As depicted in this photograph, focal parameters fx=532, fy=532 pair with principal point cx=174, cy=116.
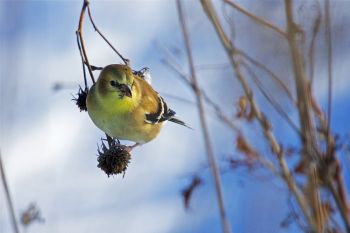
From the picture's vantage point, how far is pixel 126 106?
2760 mm

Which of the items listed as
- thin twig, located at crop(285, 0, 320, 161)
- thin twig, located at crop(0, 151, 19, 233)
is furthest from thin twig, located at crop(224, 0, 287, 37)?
thin twig, located at crop(0, 151, 19, 233)

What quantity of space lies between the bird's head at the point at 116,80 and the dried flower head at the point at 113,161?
0.31 m

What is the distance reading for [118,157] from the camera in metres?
2.24

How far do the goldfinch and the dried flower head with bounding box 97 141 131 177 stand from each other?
28 centimetres

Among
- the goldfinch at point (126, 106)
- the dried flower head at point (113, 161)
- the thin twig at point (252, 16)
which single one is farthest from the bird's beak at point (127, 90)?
the thin twig at point (252, 16)

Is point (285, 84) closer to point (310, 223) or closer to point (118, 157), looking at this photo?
point (310, 223)

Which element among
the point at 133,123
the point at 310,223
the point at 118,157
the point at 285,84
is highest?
the point at 133,123

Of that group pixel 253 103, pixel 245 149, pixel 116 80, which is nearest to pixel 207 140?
pixel 253 103

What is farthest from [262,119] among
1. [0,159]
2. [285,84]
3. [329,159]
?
[0,159]

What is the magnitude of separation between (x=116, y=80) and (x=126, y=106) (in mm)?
338

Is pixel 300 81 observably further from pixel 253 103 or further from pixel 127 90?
pixel 127 90

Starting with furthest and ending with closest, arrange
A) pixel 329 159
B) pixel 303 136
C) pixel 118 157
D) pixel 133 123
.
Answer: pixel 133 123 < pixel 118 157 < pixel 329 159 < pixel 303 136

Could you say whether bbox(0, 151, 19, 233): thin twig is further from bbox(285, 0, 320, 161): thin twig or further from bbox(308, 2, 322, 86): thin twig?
bbox(308, 2, 322, 86): thin twig

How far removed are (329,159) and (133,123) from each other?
1081mm
